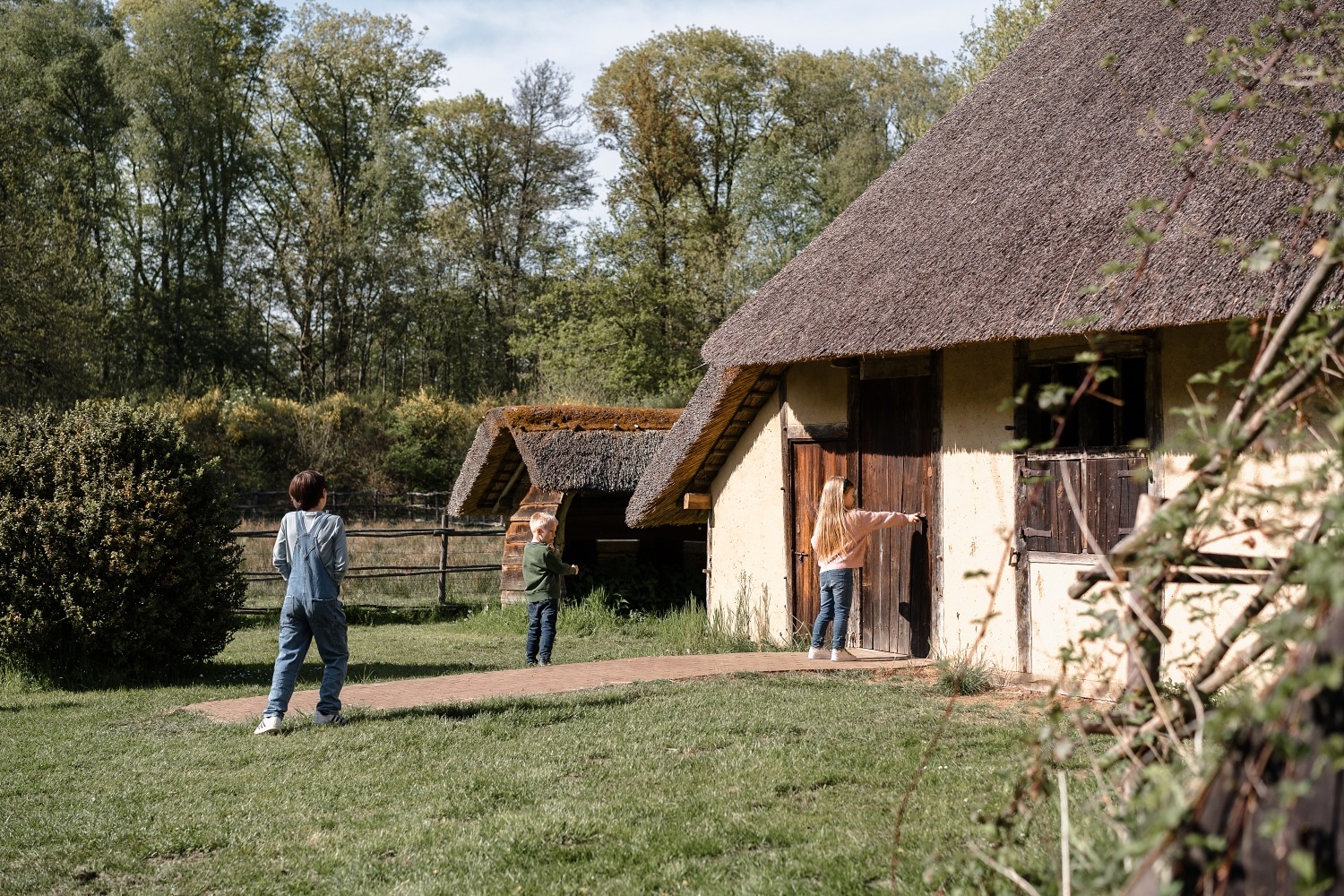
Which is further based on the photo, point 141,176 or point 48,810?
point 141,176

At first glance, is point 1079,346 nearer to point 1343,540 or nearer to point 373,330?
point 1343,540

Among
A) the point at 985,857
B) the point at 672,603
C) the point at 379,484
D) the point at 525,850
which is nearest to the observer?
the point at 985,857

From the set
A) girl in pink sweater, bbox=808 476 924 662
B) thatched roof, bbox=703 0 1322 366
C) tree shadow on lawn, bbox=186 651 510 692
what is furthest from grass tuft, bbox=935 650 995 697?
tree shadow on lawn, bbox=186 651 510 692

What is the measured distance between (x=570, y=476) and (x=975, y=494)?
21.7 feet

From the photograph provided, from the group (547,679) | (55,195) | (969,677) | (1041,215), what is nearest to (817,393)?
(1041,215)

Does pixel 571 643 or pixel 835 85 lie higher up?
pixel 835 85

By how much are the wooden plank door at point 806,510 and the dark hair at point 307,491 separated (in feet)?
17.0

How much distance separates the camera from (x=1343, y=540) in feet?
6.68

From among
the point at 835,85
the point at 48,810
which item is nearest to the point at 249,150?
the point at 835,85

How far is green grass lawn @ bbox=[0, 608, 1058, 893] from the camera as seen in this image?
4656mm

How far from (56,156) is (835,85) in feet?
70.6

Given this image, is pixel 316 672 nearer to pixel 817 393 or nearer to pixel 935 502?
pixel 817 393

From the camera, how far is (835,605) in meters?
10.2

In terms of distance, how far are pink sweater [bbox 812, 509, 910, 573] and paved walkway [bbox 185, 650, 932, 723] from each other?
2.66 ft
